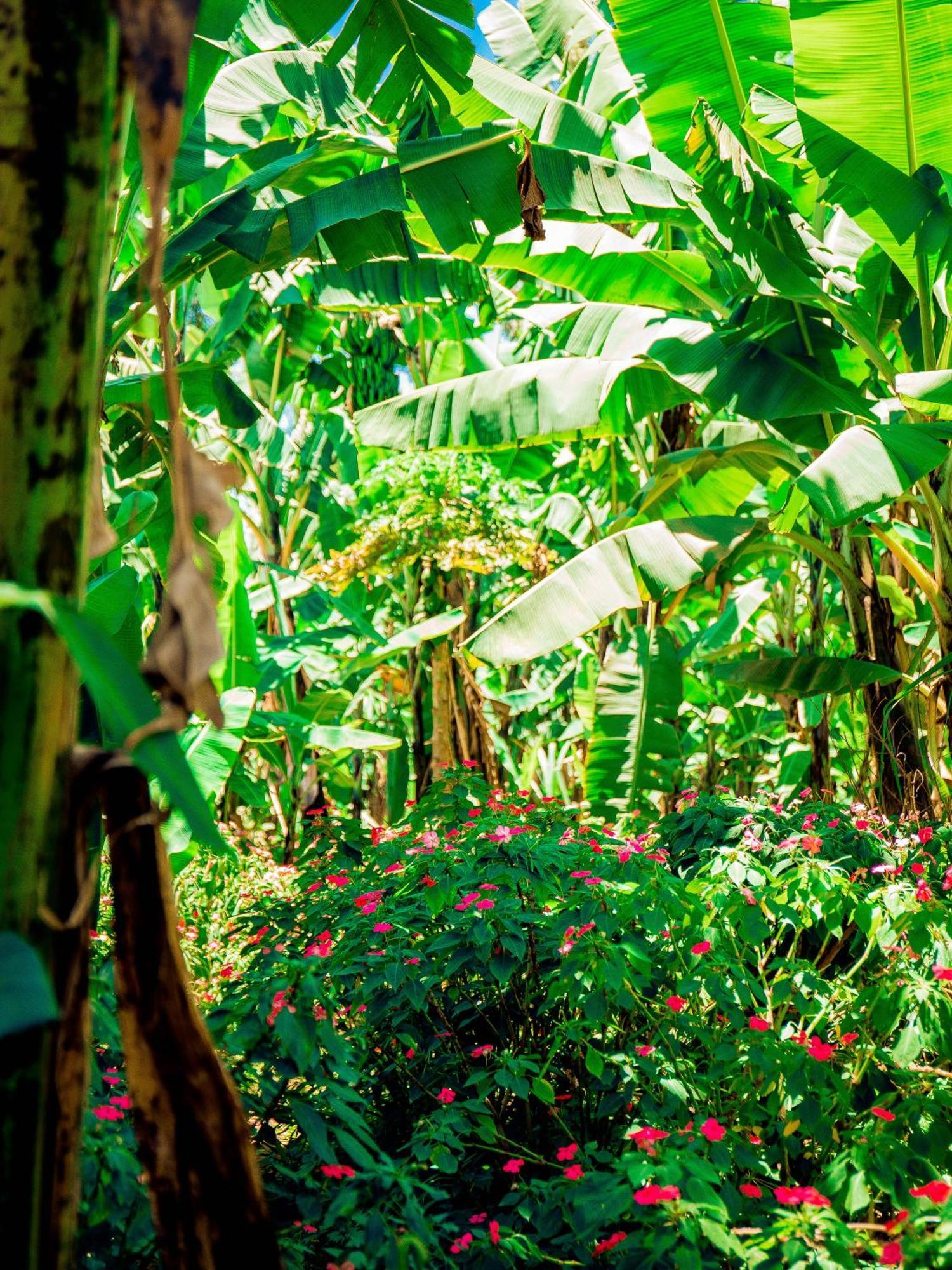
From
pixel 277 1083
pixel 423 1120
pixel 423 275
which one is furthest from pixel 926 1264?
pixel 423 275

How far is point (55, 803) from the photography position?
952 millimetres

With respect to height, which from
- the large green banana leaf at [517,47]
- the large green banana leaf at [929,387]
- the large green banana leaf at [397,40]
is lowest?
the large green banana leaf at [929,387]

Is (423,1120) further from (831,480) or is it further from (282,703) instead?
(282,703)

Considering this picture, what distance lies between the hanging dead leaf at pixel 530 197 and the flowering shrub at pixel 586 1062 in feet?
6.38

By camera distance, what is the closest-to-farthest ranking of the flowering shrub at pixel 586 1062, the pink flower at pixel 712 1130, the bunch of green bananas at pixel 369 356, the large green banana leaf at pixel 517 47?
1. the flowering shrub at pixel 586 1062
2. the pink flower at pixel 712 1130
3. the large green banana leaf at pixel 517 47
4. the bunch of green bananas at pixel 369 356

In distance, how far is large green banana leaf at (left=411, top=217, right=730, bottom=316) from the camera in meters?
4.45

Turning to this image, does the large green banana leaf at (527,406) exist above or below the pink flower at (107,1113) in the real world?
above

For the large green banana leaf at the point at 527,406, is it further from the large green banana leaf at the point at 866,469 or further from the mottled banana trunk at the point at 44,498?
the mottled banana trunk at the point at 44,498

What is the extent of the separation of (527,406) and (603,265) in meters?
0.70

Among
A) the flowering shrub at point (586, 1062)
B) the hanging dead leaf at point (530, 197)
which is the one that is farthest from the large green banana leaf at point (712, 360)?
the flowering shrub at point (586, 1062)

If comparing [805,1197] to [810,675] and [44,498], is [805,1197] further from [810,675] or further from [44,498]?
[810,675]

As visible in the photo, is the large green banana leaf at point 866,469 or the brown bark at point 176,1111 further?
the large green banana leaf at point 866,469

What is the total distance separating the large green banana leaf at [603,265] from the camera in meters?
4.45

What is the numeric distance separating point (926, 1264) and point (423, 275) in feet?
14.6
